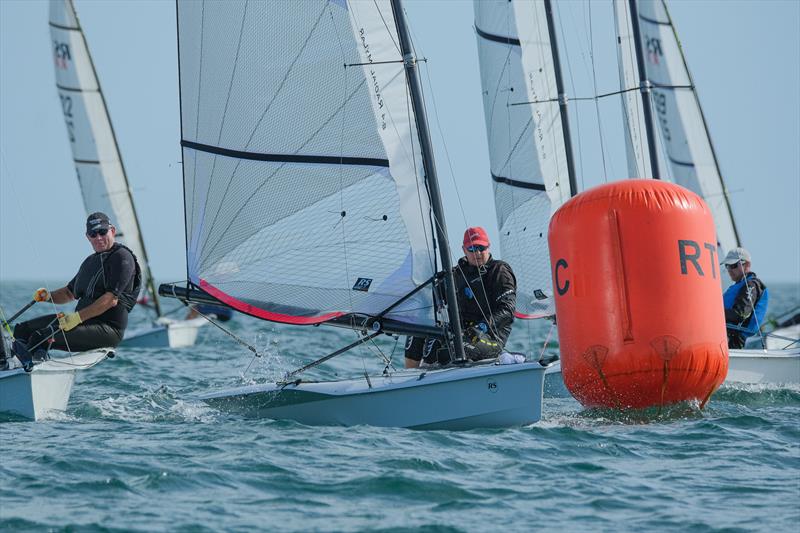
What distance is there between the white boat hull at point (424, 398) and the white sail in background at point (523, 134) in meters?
6.49

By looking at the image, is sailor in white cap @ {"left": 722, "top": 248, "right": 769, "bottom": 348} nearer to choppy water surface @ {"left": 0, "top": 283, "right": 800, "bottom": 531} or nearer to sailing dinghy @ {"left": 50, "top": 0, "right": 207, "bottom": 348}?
choppy water surface @ {"left": 0, "top": 283, "right": 800, "bottom": 531}

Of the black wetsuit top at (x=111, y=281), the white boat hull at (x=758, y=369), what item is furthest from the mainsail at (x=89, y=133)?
the black wetsuit top at (x=111, y=281)

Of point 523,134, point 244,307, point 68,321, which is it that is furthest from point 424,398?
point 523,134

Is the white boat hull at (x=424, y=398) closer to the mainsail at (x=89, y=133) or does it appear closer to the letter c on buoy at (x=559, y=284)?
the letter c on buoy at (x=559, y=284)

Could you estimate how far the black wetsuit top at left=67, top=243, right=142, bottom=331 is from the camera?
9.26 metres

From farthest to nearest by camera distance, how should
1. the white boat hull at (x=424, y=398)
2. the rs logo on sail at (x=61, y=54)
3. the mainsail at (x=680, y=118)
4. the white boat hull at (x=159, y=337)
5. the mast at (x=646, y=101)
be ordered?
1. the rs logo on sail at (x=61, y=54)
2. the white boat hull at (x=159, y=337)
3. the mainsail at (x=680, y=118)
4. the mast at (x=646, y=101)
5. the white boat hull at (x=424, y=398)

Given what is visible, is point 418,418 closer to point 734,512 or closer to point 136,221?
point 734,512

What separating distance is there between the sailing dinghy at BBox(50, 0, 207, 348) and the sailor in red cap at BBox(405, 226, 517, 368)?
12560 millimetres

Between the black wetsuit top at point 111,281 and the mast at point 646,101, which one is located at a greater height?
the mast at point 646,101

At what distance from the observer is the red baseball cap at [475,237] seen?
9.06 meters

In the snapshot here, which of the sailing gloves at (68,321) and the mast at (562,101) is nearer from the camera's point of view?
the sailing gloves at (68,321)

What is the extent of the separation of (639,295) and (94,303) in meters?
4.06

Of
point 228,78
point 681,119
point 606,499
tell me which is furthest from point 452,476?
point 681,119

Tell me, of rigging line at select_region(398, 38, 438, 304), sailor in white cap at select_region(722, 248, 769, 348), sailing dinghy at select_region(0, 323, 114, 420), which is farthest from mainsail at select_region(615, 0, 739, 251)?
sailing dinghy at select_region(0, 323, 114, 420)
